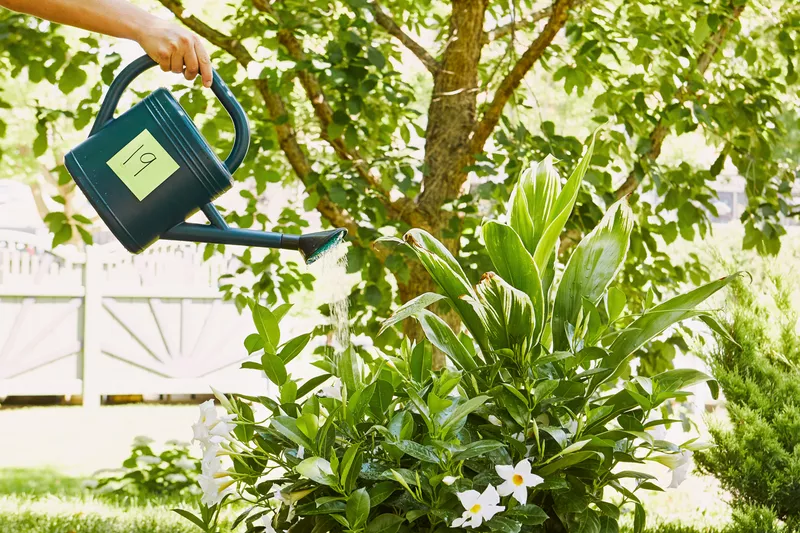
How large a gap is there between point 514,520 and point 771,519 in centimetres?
114

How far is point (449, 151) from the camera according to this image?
120 inches

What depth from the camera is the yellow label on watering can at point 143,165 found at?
1063mm

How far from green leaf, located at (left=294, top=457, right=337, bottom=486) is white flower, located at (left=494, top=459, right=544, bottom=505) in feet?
0.60

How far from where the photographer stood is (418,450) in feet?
3.06

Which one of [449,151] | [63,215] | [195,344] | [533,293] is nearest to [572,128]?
[195,344]

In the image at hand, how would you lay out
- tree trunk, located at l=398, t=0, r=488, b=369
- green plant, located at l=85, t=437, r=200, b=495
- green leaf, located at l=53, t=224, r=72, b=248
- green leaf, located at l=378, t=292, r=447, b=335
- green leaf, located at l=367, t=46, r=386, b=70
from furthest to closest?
green plant, located at l=85, t=437, r=200, b=495 → tree trunk, located at l=398, t=0, r=488, b=369 → green leaf, located at l=53, t=224, r=72, b=248 → green leaf, located at l=367, t=46, r=386, b=70 → green leaf, located at l=378, t=292, r=447, b=335

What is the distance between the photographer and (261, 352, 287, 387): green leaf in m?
1.06

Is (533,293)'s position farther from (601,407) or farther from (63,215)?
(63,215)

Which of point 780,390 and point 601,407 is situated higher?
point 601,407

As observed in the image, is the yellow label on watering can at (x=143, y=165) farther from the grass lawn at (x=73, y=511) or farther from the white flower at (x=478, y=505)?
the grass lawn at (x=73, y=511)

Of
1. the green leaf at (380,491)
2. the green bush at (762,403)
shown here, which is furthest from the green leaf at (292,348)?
the green bush at (762,403)

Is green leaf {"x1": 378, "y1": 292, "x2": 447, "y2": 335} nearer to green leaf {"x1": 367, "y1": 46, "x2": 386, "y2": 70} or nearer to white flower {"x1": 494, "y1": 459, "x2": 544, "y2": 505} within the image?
white flower {"x1": 494, "y1": 459, "x2": 544, "y2": 505}

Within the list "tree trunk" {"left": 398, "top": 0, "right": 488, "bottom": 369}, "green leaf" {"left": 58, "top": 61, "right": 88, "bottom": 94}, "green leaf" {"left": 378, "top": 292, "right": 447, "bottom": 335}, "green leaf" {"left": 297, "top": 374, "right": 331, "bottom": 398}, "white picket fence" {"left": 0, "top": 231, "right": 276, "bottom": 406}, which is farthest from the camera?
"white picket fence" {"left": 0, "top": 231, "right": 276, "bottom": 406}

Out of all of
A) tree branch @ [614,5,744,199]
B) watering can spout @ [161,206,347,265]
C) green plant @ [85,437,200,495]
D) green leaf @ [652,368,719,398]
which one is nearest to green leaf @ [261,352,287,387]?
watering can spout @ [161,206,347,265]
